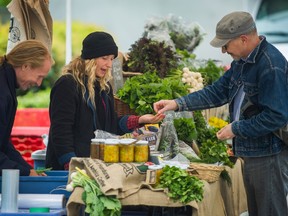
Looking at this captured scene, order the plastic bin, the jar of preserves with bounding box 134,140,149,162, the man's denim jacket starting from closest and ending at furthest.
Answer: the jar of preserves with bounding box 134,140,149,162 → the man's denim jacket → the plastic bin

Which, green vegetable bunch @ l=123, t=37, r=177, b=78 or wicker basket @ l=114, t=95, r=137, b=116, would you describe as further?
green vegetable bunch @ l=123, t=37, r=177, b=78

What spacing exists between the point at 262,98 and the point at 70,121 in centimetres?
131

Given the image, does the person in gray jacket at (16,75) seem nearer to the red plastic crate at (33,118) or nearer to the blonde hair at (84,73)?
the blonde hair at (84,73)

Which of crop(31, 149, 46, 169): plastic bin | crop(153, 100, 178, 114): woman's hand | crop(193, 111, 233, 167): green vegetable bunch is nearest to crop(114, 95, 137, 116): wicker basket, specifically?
crop(193, 111, 233, 167): green vegetable bunch

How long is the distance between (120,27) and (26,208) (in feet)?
34.7

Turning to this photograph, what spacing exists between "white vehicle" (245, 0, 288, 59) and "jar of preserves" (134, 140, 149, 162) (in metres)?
8.72

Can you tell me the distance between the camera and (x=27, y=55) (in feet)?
17.5

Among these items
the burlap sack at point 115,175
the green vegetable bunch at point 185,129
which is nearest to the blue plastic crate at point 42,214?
the burlap sack at point 115,175

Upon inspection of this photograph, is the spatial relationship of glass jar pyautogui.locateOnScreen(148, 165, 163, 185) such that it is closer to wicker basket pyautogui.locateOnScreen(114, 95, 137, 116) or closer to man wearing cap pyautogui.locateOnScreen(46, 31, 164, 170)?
man wearing cap pyautogui.locateOnScreen(46, 31, 164, 170)

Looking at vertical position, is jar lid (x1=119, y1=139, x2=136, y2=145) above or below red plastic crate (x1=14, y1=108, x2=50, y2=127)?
below

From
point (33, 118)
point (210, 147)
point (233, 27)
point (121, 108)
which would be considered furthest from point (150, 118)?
point (33, 118)

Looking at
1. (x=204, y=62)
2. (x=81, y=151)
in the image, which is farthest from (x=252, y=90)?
(x=204, y=62)

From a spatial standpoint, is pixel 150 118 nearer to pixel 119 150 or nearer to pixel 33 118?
pixel 119 150

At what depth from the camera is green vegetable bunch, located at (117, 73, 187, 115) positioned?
6969mm
